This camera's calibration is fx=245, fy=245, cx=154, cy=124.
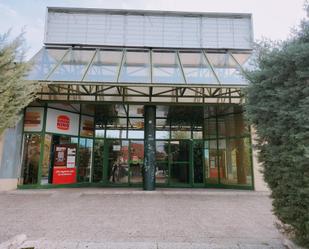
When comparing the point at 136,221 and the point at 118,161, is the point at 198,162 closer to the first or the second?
the point at 118,161

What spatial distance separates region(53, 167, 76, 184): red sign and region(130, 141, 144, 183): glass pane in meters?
2.85

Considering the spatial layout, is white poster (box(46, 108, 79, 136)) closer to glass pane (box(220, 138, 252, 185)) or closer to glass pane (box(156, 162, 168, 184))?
glass pane (box(156, 162, 168, 184))

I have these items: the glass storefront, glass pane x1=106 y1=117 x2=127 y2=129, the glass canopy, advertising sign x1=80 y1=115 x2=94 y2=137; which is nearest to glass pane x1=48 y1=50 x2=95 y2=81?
the glass canopy

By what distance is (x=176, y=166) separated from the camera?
12.6 meters

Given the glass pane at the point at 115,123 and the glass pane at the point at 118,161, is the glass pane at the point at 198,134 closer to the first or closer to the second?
the glass pane at the point at 118,161

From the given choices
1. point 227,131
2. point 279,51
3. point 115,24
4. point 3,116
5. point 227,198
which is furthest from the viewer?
point 115,24

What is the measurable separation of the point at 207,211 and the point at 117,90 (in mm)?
6305

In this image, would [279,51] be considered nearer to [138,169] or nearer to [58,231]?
[58,231]

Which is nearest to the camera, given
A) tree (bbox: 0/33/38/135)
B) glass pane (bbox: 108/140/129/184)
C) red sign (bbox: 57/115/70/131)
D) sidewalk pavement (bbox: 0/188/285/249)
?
tree (bbox: 0/33/38/135)

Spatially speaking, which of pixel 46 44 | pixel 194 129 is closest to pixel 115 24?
pixel 46 44

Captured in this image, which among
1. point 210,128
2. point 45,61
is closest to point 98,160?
point 45,61

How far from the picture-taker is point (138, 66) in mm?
10930

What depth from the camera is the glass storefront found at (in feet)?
38.1

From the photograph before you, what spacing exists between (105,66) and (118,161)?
15.9ft
